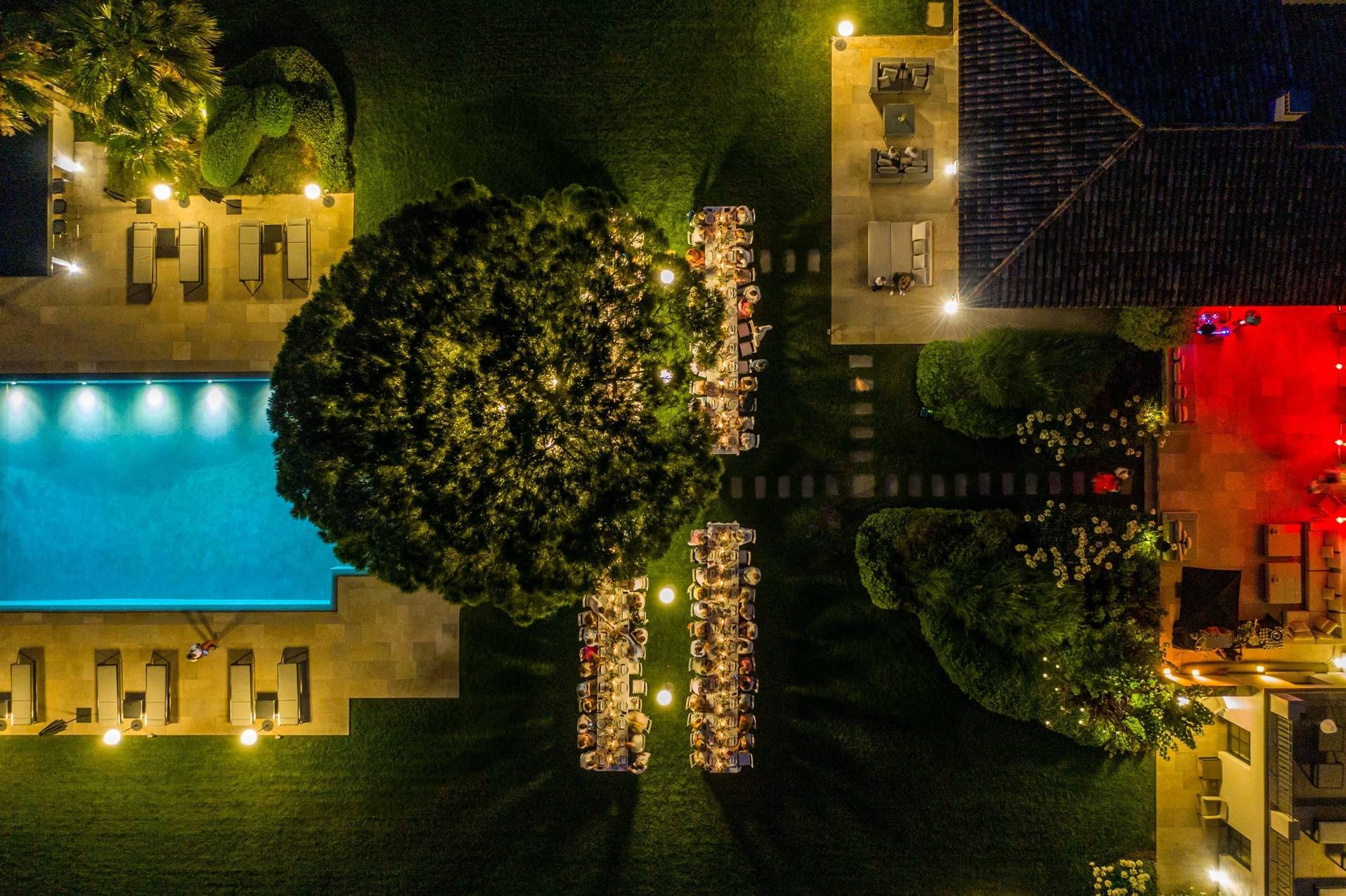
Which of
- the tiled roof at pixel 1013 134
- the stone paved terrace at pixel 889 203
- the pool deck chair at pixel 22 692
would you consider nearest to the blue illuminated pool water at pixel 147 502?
the pool deck chair at pixel 22 692

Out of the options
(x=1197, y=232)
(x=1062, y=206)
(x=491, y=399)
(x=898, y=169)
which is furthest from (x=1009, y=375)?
(x=491, y=399)

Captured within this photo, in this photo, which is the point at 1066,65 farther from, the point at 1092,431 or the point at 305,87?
the point at 305,87

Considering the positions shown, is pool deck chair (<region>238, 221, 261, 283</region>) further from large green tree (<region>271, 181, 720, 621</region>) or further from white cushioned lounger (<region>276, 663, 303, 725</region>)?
white cushioned lounger (<region>276, 663, 303, 725</region>)

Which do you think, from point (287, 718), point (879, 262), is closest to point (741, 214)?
point (879, 262)

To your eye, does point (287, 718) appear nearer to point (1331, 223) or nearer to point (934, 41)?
point (934, 41)

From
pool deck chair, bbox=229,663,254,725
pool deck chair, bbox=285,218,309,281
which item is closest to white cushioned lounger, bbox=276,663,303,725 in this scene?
pool deck chair, bbox=229,663,254,725

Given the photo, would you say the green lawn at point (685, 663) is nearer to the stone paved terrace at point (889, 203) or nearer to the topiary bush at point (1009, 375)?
the stone paved terrace at point (889, 203)
